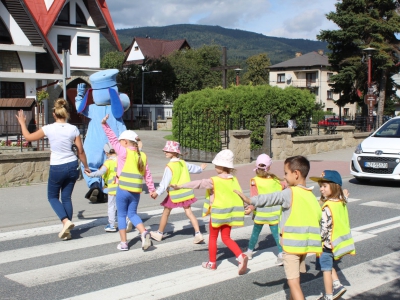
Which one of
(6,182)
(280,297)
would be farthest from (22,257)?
(6,182)

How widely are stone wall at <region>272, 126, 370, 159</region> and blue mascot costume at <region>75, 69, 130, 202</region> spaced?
878 centimetres

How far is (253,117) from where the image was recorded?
61.7 ft

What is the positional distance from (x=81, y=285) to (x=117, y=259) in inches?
40.2

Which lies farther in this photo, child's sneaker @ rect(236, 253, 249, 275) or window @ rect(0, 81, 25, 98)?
window @ rect(0, 81, 25, 98)

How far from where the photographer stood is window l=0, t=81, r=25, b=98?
29.6 meters

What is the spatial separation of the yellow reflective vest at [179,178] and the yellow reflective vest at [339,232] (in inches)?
103

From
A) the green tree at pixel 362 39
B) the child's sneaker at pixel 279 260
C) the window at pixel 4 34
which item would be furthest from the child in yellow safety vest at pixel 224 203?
the green tree at pixel 362 39

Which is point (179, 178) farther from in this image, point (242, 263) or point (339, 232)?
point (339, 232)

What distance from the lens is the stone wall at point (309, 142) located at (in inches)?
722

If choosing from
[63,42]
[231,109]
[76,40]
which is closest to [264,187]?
[231,109]

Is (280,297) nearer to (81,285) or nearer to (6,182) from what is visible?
(81,285)

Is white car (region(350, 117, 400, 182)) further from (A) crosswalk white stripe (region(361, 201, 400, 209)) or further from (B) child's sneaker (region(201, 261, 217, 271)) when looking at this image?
(B) child's sneaker (region(201, 261, 217, 271))

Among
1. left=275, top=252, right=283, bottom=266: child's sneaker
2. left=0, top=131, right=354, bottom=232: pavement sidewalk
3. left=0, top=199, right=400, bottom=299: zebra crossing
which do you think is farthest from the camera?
left=0, top=131, right=354, bottom=232: pavement sidewalk

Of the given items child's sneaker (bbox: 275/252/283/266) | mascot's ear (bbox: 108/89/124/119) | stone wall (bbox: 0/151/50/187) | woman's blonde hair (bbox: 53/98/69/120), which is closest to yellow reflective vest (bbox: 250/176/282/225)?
child's sneaker (bbox: 275/252/283/266)
